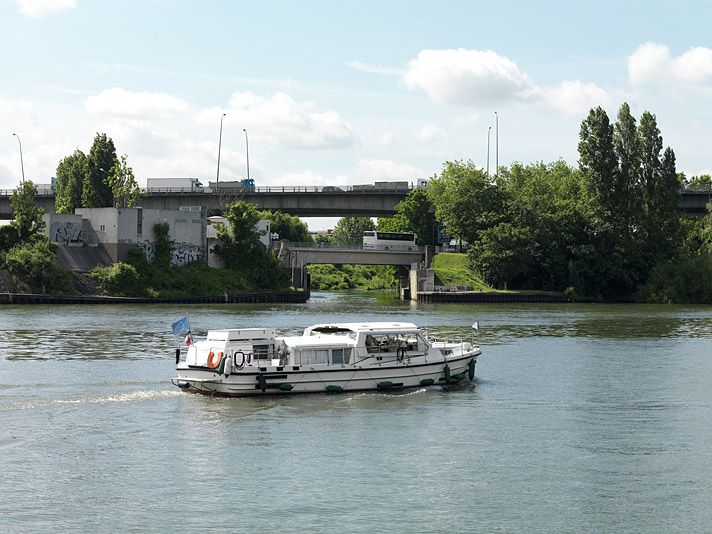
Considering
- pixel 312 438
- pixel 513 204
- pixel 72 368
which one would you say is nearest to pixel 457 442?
pixel 312 438

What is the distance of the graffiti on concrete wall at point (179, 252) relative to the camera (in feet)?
413

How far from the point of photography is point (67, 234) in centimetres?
12288

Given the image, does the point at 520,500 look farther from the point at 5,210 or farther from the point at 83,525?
the point at 5,210

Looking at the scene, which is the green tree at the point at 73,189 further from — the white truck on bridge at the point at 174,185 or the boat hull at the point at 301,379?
the boat hull at the point at 301,379

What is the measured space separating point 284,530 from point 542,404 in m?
21.8

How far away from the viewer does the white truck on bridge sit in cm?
17362

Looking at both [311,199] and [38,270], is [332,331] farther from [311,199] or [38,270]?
[311,199]

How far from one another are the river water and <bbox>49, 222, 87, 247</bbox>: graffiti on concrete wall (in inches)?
2248

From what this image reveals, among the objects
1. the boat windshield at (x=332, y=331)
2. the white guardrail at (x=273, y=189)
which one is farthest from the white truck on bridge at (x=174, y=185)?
the boat windshield at (x=332, y=331)

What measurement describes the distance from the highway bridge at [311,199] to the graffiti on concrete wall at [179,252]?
99.6 ft

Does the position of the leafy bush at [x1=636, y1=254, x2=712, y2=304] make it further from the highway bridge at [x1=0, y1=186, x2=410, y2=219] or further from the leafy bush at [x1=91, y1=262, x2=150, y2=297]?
the leafy bush at [x1=91, y1=262, x2=150, y2=297]

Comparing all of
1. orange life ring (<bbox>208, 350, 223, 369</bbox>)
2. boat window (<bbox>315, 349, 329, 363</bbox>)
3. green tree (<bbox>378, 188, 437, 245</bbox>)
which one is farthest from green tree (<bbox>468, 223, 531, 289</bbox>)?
orange life ring (<bbox>208, 350, 223, 369</bbox>)

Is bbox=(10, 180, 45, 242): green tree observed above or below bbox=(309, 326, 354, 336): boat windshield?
above

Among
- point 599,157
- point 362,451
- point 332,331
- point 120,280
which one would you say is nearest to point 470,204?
point 599,157
